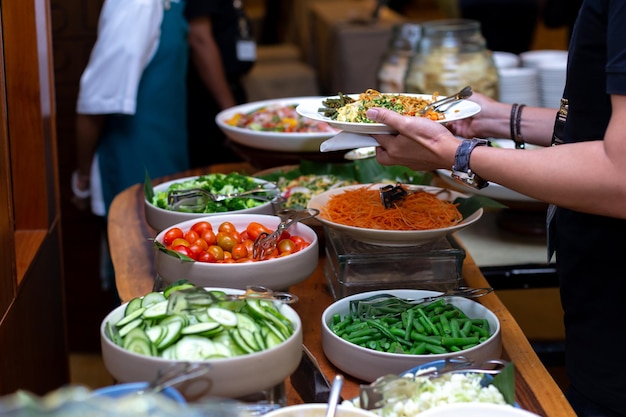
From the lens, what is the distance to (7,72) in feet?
7.32

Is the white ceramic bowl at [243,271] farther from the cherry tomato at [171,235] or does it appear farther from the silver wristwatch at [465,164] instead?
the silver wristwatch at [465,164]

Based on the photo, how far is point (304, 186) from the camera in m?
2.14

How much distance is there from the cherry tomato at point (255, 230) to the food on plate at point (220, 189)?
0.22 meters

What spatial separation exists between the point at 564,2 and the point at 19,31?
3.43 m

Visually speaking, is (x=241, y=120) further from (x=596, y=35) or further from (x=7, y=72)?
(x=596, y=35)

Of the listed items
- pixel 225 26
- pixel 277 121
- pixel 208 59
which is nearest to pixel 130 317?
pixel 277 121

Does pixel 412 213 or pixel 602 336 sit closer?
pixel 602 336

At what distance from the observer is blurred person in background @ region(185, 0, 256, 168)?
141 inches

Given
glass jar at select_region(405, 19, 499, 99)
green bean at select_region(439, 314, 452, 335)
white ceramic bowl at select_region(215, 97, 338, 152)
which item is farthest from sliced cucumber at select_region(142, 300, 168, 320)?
glass jar at select_region(405, 19, 499, 99)

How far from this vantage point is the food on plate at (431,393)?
106 centimetres

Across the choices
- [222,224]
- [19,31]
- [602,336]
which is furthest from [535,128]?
[19,31]

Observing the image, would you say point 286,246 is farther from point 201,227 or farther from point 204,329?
point 204,329

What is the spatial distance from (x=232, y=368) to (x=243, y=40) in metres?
3.09

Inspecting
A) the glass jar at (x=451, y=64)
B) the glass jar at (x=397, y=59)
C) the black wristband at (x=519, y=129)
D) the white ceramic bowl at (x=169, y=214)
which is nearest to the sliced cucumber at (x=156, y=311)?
the white ceramic bowl at (x=169, y=214)
